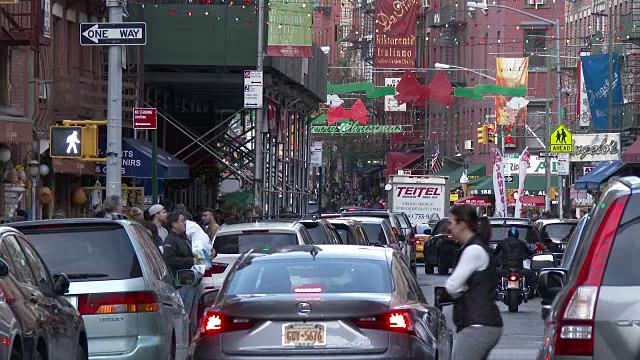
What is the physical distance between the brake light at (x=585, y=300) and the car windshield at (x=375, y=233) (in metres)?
21.3

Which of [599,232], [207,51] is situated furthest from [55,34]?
[599,232]

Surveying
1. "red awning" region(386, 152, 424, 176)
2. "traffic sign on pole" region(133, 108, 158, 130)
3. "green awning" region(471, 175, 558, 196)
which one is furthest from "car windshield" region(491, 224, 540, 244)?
"red awning" region(386, 152, 424, 176)

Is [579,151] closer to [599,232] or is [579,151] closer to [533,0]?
[533,0]

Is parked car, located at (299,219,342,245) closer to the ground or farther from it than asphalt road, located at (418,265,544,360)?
farther from it

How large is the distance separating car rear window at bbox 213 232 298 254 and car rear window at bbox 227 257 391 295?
6.53 m

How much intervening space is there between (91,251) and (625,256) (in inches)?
225

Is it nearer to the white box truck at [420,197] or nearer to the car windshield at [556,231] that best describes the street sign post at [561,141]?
the white box truck at [420,197]

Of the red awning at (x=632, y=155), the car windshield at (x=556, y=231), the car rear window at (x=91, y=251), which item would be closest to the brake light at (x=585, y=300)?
the car rear window at (x=91, y=251)

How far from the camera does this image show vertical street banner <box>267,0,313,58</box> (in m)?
40.6

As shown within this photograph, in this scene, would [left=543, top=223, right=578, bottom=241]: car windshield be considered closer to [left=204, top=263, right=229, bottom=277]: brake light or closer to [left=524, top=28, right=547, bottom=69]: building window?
[left=204, top=263, right=229, bottom=277]: brake light

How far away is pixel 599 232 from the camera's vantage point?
7.40 meters

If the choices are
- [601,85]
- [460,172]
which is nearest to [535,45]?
[460,172]

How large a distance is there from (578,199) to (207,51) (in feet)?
93.9

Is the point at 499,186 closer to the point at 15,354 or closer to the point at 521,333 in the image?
the point at 521,333
